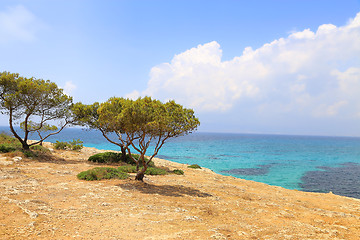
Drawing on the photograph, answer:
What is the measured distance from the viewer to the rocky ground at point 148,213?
1005 cm

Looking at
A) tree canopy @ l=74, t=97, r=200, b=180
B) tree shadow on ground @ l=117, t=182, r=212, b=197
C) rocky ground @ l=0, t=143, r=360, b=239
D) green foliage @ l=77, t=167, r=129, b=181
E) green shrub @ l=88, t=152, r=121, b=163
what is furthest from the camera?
green shrub @ l=88, t=152, r=121, b=163

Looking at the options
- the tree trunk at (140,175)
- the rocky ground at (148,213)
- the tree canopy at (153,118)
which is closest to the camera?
the rocky ground at (148,213)

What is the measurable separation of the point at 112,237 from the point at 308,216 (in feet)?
43.2

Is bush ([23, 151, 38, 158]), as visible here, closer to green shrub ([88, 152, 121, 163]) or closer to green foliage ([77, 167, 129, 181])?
green shrub ([88, 152, 121, 163])

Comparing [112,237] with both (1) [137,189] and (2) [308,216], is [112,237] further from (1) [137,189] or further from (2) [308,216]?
(2) [308,216]

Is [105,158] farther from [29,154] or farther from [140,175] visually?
[140,175]

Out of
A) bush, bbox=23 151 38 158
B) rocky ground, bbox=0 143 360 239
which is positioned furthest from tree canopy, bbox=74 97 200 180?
bush, bbox=23 151 38 158

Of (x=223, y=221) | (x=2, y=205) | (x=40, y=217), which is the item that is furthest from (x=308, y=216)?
(x=2, y=205)

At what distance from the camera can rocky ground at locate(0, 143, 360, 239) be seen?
10047mm

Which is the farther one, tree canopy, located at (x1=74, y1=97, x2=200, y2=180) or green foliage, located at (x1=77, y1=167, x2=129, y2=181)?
green foliage, located at (x1=77, y1=167, x2=129, y2=181)

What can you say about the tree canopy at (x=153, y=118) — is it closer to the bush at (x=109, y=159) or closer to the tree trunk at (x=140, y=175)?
the tree trunk at (x=140, y=175)

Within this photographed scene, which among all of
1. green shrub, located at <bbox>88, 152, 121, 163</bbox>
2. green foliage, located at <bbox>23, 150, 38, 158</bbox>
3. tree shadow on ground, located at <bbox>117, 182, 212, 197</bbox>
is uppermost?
green foliage, located at <bbox>23, 150, 38, 158</bbox>

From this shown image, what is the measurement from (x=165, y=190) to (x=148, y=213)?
232 inches

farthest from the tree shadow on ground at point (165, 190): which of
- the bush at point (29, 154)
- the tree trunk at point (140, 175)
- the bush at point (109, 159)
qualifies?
the bush at point (29, 154)
